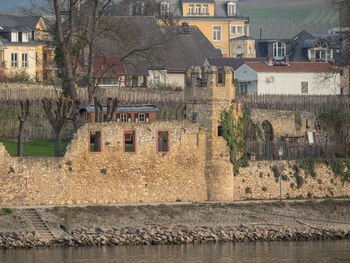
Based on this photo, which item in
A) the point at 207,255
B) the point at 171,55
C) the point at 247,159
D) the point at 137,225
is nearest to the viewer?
the point at 207,255

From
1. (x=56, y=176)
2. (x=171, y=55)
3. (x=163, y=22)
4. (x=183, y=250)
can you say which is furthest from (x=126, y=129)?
(x=163, y=22)

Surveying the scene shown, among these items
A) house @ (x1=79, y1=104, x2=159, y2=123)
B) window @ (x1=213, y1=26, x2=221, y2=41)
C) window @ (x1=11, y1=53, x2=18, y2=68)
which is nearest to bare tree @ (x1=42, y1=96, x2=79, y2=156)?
house @ (x1=79, y1=104, x2=159, y2=123)

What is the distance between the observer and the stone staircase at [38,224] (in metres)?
52.1

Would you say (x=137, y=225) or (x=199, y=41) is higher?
(x=199, y=41)

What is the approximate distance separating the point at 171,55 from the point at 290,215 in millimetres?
45156

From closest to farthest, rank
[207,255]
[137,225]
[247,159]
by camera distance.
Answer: [207,255]
[137,225]
[247,159]

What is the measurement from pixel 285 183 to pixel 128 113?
1431cm

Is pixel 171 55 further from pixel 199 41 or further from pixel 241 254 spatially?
pixel 241 254

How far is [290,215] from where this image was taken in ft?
188

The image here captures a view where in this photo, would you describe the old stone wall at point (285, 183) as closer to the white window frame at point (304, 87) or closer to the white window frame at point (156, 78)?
the white window frame at point (304, 87)

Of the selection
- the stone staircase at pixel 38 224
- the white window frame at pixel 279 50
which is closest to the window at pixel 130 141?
the stone staircase at pixel 38 224

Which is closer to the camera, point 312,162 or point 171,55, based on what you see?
point 312,162

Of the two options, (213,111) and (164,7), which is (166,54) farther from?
(213,111)

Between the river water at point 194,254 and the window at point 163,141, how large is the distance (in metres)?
7.62
